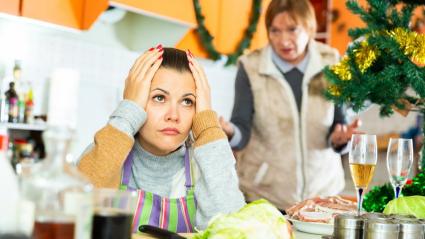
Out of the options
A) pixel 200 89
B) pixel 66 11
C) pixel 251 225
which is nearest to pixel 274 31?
pixel 66 11

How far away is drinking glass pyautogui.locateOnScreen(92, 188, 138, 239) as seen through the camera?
2.28ft

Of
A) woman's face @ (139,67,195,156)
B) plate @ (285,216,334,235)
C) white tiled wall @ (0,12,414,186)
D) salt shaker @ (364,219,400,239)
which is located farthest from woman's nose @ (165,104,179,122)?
white tiled wall @ (0,12,414,186)

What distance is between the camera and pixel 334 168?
10.2 ft

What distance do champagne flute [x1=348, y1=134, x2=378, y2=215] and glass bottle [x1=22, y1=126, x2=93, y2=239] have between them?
968 millimetres

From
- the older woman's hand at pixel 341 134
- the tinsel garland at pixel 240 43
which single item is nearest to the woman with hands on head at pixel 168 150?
the older woman's hand at pixel 341 134

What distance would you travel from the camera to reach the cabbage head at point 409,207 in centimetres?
136

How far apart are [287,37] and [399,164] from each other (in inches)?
52.9

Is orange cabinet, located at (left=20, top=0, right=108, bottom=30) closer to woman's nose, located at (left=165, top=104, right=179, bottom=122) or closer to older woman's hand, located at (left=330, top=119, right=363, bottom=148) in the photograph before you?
older woman's hand, located at (left=330, top=119, right=363, bottom=148)

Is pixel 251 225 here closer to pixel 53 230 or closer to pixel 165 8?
pixel 53 230

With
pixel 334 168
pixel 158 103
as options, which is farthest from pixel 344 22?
pixel 158 103

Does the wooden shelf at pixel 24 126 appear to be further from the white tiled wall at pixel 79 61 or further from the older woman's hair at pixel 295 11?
the older woman's hair at pixel 295 11

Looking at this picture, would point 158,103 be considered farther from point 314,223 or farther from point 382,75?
point 382,75

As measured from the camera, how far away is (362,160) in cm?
153

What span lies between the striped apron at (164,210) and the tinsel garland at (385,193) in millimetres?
473
